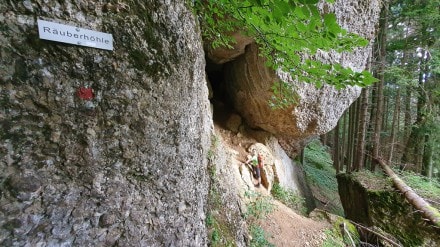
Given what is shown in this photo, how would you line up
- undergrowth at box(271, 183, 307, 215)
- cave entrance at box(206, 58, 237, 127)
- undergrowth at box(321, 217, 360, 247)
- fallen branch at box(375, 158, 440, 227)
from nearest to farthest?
fallen branch at box(375, 158, 440, 227) < undergrowth at box(321, 217, 360, 247) < undergrowth at box(271, 183, 307, 215) < cave entrance at box(206, 58, 237, 127)

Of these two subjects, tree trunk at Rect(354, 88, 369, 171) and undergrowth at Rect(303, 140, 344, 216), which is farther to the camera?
undergrowth at Rect(303, 140, 344, 216)

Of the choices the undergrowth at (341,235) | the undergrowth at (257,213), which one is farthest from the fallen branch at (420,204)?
the undergrowth at (257,213)

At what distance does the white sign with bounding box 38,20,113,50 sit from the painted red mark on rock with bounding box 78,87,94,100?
0.30 m

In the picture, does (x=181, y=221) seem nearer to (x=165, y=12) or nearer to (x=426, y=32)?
(x=165, y=12)

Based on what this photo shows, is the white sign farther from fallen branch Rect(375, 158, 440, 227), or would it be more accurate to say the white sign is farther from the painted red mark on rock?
fallen branch Rect(375, 158, 440, 227)

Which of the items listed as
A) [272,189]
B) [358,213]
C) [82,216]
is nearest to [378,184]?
[358,213]

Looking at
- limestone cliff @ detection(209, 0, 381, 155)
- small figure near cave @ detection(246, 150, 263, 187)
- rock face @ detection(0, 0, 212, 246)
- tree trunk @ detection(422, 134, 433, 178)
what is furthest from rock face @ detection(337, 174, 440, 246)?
rock face @ detection(0, 0, 212, 246)

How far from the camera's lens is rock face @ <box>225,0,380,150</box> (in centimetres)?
585

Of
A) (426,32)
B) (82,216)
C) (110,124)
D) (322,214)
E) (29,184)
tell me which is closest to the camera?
(29,184)

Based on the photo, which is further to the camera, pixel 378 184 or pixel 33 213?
pixel 378 184

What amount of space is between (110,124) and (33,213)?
2.28 ft

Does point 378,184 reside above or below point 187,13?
below

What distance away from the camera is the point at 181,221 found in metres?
2.14

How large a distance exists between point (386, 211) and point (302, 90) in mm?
3698
